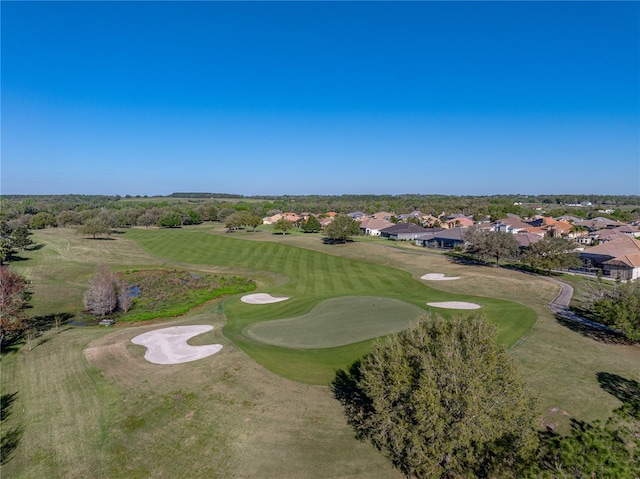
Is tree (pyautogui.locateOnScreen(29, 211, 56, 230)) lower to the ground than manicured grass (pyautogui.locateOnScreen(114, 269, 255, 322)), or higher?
higher

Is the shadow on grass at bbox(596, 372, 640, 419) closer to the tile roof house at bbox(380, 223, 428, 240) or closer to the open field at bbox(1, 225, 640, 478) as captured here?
the open field at bbox(1, 225, 640, 478)

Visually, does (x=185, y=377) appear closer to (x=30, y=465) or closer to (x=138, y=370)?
(x=138, y=370)

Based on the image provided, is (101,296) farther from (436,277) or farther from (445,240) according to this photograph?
(445,240)

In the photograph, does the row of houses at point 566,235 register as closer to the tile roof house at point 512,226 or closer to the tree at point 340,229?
the tile roof house at point 512,226

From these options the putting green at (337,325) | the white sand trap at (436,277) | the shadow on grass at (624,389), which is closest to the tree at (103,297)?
the putting green at (337,325)

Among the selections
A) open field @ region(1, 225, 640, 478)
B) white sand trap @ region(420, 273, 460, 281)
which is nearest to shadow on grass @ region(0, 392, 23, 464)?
open field @ region(1, 225, 640, 478)

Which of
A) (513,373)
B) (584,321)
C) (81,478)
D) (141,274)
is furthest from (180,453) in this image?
(141,274)
